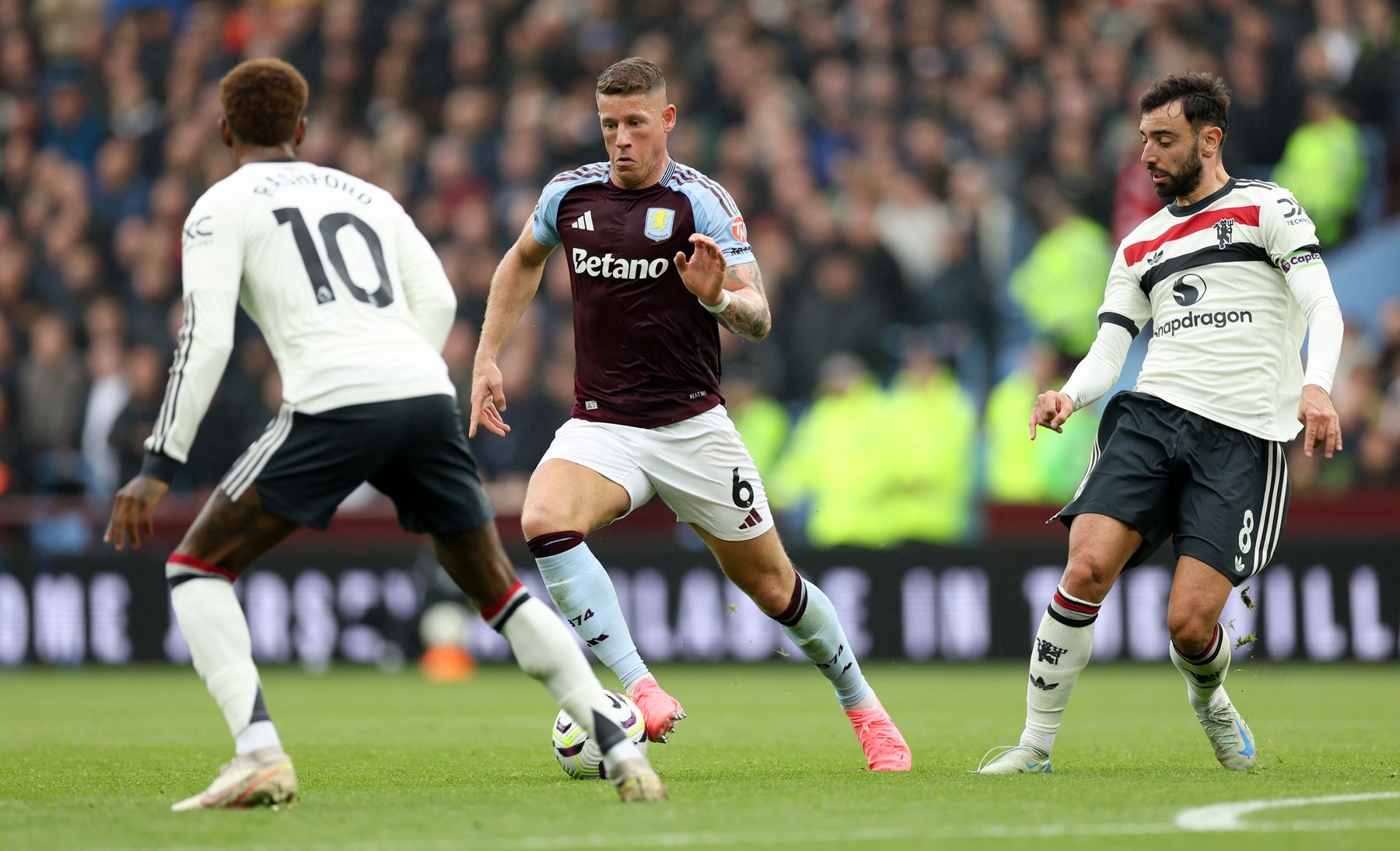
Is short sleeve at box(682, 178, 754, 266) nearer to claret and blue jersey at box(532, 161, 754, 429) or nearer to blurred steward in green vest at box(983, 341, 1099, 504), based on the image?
claret and blue jersey at box(532, 161, 754, 429)

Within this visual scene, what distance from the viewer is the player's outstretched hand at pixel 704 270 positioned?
6.32 meters

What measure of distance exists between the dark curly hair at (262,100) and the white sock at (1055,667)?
3.22 m

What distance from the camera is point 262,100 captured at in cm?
575

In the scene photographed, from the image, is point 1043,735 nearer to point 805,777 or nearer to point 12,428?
point 805,777

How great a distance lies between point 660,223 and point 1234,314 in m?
2.16

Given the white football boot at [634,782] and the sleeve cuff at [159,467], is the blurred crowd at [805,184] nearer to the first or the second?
the white football boot at [634,782]

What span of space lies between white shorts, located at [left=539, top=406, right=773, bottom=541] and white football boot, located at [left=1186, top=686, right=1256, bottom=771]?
1.81 metres

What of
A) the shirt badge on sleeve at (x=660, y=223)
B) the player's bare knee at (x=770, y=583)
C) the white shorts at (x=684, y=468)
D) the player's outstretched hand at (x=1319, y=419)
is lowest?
the player's bare knee at (x=770, y=583)

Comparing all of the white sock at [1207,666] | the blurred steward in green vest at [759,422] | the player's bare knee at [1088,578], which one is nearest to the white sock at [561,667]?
the player's bare knee at [1088,578]

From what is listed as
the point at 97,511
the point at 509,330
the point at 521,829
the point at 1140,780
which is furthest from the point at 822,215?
the point at 521,829

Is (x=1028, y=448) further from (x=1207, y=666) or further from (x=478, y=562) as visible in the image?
(x=478, y=562)

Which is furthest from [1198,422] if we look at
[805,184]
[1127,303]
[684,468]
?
[805,184]

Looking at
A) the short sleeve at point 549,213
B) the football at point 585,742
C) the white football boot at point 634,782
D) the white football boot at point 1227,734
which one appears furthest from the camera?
the short sleeve at point 549,213

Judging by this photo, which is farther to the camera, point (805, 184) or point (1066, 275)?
point (805, 184)
